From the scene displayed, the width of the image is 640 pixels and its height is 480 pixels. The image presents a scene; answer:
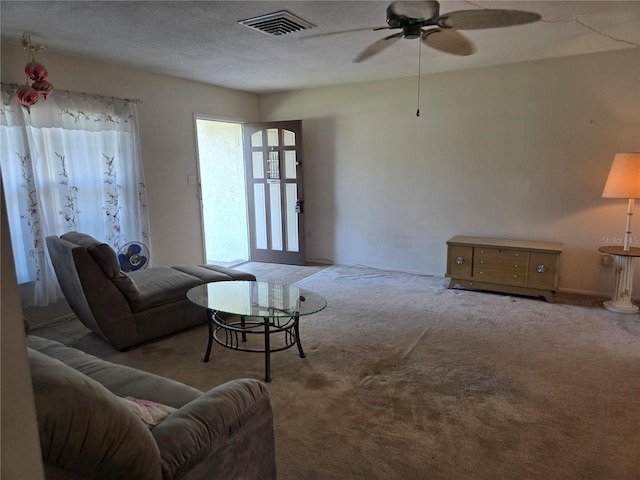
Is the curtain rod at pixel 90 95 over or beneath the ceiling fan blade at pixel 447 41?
beneath

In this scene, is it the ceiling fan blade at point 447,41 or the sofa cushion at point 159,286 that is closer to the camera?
the ceiling fan blade at point 447,41

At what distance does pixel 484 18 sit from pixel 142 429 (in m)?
2.47

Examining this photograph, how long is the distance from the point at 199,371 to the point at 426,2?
105 inches

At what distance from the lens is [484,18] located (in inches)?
89.4

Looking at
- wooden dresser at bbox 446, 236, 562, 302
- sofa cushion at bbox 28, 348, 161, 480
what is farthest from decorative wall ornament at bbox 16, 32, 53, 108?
wooden dresser at bbox 446, 236, 562, 302

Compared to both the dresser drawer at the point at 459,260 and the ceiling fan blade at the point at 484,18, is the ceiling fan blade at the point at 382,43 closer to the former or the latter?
the ceiling fan blade at the point at 484,18

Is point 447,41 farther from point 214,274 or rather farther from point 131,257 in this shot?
point 131,257

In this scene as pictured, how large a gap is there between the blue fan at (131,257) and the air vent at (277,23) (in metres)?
2.29

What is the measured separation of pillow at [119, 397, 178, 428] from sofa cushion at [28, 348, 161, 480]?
0.22 meters

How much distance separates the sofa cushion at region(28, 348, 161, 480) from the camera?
0.91 metres

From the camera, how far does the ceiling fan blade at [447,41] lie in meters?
2.68

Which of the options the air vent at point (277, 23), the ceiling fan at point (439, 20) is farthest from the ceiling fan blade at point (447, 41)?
the air vent at point (277, 23)

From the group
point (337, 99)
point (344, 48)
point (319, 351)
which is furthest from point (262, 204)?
point (319, 351)

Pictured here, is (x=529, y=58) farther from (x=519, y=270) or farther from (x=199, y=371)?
(x=199, y=371)
